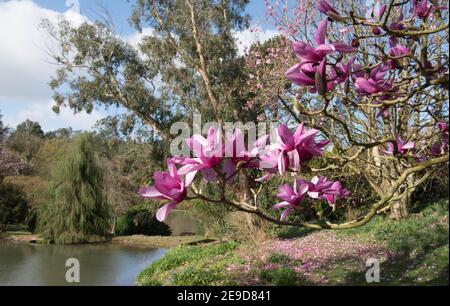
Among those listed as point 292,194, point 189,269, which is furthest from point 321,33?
point 189,269

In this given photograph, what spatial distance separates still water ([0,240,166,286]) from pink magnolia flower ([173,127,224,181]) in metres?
5.35

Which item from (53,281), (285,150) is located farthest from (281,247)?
(285,150)

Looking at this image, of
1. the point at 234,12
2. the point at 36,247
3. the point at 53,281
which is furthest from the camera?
the point at 234,12

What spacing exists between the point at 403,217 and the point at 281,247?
2160 mm

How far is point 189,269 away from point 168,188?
18.7 feet

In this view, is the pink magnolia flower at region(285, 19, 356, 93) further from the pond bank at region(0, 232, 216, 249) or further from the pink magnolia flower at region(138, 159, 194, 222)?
the pond bank at region(0, 232, 216, 249)

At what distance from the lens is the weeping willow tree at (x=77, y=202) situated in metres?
13.0

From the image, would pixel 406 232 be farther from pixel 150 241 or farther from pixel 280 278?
pixel 150 241

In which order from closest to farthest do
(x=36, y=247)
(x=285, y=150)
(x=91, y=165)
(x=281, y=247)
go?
(x=285, y=150) < (x=281, y=247) < (x=36, y=247) < (x=91, y=165)

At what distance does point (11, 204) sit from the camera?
14.4 metres

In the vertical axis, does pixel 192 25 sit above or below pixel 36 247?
above

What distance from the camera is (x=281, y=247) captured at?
23.4ft

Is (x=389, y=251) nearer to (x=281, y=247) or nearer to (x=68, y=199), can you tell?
(x=281, y=247)

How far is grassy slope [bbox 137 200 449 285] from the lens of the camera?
400 centimetres
